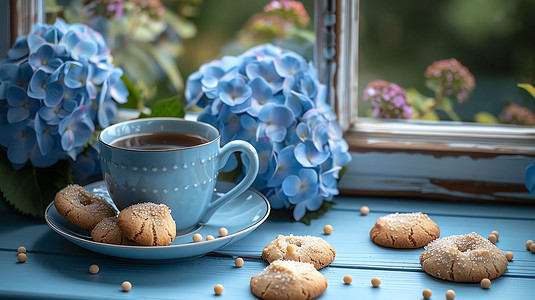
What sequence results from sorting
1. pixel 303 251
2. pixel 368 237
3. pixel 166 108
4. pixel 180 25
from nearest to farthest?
pixel 303 251, pixel 368 237, pixel 166 108, pixel 180 25

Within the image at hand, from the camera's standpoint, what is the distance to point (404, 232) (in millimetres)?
994

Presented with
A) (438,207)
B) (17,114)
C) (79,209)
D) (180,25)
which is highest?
(180,25)

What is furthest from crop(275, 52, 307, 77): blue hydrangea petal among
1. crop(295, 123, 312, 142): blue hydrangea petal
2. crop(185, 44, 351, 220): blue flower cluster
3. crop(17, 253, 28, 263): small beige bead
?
crop(17, 253, 28, 263): small beige bead

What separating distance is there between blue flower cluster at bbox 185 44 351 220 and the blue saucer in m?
0.05

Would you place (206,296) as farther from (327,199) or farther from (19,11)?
(19,11)

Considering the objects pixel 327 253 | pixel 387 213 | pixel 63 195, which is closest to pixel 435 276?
pixel 327 253

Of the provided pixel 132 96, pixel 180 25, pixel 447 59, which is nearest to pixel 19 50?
pixel 132 96

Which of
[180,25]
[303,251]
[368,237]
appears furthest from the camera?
[180,25]

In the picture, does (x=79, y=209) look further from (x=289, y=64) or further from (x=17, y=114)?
(x=289, y=64)

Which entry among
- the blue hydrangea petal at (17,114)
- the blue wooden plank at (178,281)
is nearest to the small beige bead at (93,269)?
the blue wooden plank at (178,281)

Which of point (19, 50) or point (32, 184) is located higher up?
point (19, 50)

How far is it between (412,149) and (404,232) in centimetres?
26

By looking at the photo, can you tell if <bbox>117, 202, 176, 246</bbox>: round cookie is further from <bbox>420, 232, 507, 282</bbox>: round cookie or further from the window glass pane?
the window glass pane

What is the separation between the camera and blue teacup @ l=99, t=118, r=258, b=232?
92 cm
